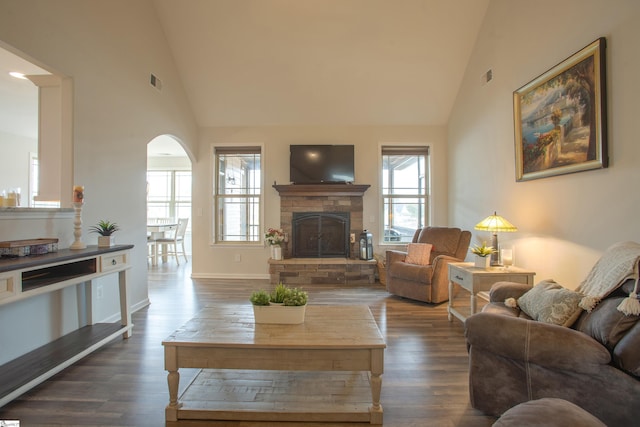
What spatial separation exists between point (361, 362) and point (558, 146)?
104 inches

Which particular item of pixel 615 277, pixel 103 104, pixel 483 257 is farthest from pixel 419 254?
pixel 103 104

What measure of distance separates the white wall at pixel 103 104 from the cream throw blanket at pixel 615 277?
378cm

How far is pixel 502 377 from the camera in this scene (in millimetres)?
1659

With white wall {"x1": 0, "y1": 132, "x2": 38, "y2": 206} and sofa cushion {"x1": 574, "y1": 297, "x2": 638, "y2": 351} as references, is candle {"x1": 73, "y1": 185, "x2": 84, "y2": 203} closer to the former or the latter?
sofa cushion {"x1": 574, "y1": 297, "x2": 638, "y2": 351}

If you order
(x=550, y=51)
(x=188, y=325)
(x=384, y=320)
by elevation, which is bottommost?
(x=384, y=320)

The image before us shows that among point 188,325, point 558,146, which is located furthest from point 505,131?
point 188,325

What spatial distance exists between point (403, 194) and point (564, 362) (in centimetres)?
411

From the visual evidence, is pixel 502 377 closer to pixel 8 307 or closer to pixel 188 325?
pixel 188 325

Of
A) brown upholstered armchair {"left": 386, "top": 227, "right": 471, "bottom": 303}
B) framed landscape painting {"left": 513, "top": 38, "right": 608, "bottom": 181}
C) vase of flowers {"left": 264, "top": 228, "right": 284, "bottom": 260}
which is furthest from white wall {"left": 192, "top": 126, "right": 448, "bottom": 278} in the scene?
framed landscape painting {"left": 513, "top": 38, "right": 608, "bottom": 181}

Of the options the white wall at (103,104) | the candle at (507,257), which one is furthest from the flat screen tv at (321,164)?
the candle at (507,257)

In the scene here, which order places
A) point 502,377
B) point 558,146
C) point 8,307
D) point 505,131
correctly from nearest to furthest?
1. point 502,377
2. point 8,307
3. point 558,146
4. point 505,131

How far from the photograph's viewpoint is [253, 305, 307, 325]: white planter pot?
1.93 m

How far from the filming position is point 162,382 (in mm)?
2064

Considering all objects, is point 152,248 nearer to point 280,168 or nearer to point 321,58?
point 280,168
